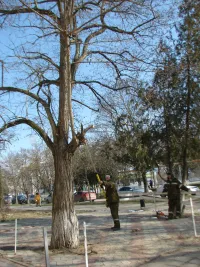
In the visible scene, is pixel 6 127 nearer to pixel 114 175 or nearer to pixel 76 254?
pixel 76 254

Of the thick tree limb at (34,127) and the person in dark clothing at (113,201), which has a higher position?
the thick tree limb at (34,127)

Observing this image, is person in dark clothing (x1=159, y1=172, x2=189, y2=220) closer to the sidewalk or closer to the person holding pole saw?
the sidewalk

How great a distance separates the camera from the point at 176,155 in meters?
15.8

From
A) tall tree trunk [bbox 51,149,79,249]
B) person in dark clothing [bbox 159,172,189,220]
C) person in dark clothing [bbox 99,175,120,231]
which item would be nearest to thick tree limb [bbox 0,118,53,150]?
tall tree trunk [bbox 51,149,79,249]

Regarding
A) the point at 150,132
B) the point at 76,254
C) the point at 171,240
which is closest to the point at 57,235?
the point at 76,254

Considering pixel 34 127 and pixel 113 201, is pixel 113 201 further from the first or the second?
pixel 34 127

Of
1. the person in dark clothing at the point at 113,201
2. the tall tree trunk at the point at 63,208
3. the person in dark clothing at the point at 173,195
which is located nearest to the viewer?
the tall tree trunk at the point at 63,208

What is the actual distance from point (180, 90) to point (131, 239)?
6.91 metres

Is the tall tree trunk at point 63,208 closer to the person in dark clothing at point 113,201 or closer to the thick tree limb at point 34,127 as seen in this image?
the thick tree limb at point 34,127

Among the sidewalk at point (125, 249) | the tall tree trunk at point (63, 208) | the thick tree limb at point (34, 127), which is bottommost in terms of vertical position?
the sidewalk at point (125, 249)

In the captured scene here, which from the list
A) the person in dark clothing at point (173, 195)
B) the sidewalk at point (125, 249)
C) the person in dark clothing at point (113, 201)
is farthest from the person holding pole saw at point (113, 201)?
the person in dark clothing at point (173, 195)

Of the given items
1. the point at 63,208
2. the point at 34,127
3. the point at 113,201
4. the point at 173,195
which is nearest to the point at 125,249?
the point at 63,208

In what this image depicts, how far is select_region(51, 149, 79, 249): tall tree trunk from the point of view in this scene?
31.7 feet

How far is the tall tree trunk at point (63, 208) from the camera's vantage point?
9.66 m
